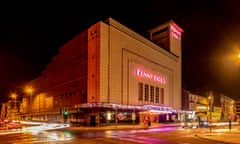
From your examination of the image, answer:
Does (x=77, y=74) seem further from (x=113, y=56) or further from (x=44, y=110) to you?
(x=44, y=110)

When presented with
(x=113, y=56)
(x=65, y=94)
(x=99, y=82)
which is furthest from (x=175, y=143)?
(x=65, y=94)

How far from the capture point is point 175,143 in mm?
21734

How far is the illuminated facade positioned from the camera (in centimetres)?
5941

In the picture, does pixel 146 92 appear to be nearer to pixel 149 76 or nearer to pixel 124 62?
pixel 149 76

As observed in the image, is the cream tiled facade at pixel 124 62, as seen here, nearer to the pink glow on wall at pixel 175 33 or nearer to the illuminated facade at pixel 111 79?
the illuminated facade at pixel 111 79

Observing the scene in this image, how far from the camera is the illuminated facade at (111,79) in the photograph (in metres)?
59.4

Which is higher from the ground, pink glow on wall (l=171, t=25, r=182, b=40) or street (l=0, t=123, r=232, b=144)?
pink glow on wall (l=171, t=25, r=182, b=40)

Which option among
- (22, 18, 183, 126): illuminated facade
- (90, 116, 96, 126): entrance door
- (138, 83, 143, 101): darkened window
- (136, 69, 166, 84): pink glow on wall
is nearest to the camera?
(90, 116, 96, 126): entrance door

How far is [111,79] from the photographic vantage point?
2409 inches

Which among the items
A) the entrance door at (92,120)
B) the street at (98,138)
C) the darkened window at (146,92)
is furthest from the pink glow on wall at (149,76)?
the street at (98,138)

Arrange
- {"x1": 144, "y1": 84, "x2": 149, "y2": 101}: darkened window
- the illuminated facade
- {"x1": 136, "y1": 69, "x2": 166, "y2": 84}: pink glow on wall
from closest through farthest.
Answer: the illuminated facade, {"x1": 136, "y1": 69, "x2": 166, "y2": 84}: pink glow on wall, {"x1": 144, "y1": 84, "x2": 149, "y2": 101}: darkened window

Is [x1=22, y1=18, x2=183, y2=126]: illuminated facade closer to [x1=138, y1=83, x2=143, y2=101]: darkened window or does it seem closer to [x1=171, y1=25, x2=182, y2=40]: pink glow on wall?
[x1=138, y1=83, x2=143, y2=101]: darkened window

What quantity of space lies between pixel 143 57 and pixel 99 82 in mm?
20570

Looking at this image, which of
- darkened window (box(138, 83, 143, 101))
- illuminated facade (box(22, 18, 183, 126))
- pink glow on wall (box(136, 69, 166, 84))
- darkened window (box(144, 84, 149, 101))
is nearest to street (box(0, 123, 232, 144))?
illuminated facade (box(22, 18, 183, 126))
